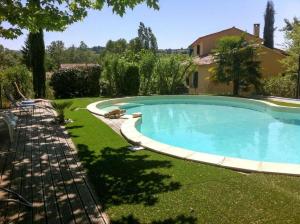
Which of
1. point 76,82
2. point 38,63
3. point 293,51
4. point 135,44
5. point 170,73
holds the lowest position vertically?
point 76,82

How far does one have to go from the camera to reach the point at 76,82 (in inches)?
886

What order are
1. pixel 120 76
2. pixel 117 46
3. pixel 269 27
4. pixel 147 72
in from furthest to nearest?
pixel 117 46 → pixel 269 27 → pixel 147 72 → pixel 120 76

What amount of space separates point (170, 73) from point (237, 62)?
4971 mm

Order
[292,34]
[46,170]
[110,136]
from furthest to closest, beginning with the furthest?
[292,34], [110,136], [46,170]

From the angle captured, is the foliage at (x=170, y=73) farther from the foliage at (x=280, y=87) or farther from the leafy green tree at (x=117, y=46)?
the leafy green tree at (x=117, y=46)

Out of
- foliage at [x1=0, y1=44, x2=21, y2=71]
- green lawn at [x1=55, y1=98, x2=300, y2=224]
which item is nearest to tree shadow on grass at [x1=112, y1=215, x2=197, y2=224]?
green lawn at [x1=55, y1=98, x2=300, y2=224]

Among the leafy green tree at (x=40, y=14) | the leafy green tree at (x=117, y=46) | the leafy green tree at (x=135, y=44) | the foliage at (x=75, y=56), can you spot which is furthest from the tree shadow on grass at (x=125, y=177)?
the foliage at (x=75, y=56)

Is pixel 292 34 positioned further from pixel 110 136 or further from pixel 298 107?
pixel 110 136

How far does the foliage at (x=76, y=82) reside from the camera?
2205 cm

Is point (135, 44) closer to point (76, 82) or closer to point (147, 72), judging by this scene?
point (147, 72)

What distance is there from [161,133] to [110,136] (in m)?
3.67

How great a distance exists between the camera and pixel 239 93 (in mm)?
24828

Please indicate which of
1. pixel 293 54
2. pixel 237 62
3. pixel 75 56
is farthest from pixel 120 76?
pixel 75 56

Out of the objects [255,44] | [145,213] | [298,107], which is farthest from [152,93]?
[145,213]
